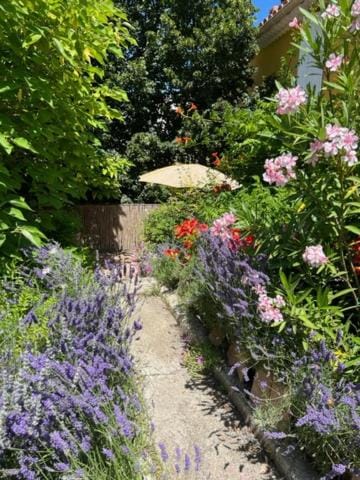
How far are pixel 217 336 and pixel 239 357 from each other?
24.8 inches

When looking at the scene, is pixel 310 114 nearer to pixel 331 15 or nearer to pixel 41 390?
pixel 331 15

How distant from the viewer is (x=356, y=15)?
200 cm

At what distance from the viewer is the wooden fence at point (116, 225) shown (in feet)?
29.2

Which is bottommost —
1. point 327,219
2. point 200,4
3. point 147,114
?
point 327,219

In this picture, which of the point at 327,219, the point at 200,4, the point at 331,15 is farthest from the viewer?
the point at 200,4

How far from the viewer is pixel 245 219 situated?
2766mm

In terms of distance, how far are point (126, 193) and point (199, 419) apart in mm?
8112

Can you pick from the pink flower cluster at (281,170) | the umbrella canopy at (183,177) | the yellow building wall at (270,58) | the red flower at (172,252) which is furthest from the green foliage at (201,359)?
the yellow building wall at (270,58)

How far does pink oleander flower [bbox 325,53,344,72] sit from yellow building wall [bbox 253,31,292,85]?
7.38m

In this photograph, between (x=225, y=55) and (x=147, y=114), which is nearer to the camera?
(x=225, y=55)

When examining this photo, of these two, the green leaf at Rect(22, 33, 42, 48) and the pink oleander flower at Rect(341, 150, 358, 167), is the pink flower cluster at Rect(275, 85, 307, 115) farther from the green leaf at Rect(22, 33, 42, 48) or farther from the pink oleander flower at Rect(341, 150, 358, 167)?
the green leaf at Rect(22, 33, 42, 48)

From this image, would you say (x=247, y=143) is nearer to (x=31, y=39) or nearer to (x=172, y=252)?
(x=172, y=252)

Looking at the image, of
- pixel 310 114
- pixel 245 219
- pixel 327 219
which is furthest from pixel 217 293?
pixel 310 114

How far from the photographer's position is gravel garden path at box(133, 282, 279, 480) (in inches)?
90.2
